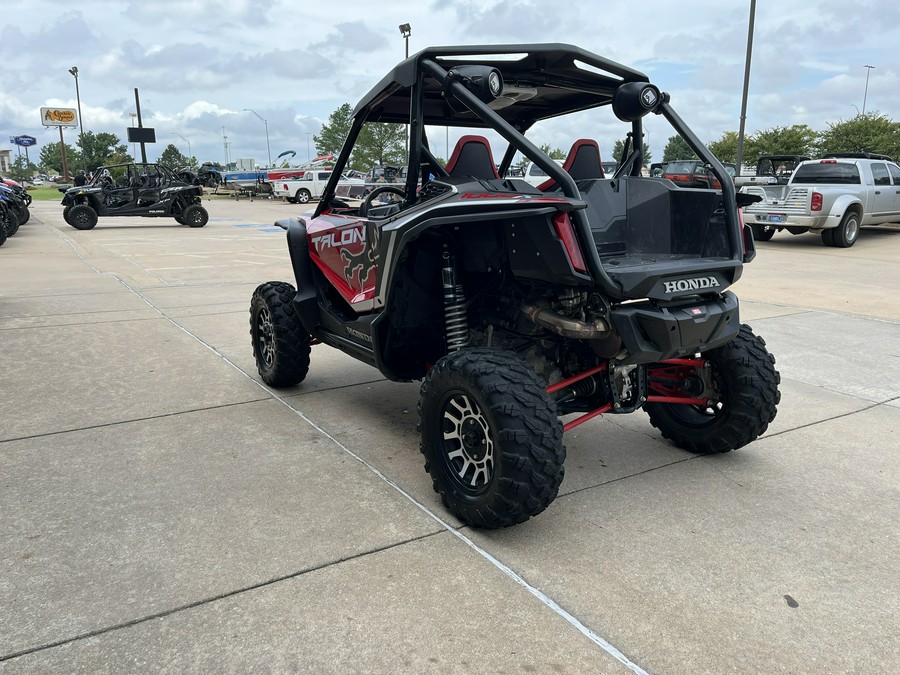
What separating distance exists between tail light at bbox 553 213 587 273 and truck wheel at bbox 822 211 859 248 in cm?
1389

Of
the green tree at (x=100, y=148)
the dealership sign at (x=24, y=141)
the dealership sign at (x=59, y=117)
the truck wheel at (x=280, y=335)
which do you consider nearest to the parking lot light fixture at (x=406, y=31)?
A: the truck wheel at (x=280, y=335)

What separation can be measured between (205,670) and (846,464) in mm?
3310

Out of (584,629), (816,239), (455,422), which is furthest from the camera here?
(816,239)

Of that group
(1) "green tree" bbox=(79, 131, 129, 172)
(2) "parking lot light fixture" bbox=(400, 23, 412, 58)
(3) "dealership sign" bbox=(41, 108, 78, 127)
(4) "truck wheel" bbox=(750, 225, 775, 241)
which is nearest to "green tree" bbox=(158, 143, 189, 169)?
(1) "green tree" bbox=(79, 131, 129, 172)

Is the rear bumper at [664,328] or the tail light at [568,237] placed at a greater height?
the tail light at [568,237]

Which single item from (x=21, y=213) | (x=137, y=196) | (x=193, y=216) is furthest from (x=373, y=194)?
(x=137, y=196)

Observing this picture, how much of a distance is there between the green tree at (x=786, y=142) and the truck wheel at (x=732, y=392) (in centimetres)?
3553

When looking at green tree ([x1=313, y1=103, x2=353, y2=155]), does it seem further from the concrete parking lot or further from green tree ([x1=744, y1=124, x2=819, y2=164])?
the concrete parking lot

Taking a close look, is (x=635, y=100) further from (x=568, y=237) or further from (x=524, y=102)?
(x=568, y=237)

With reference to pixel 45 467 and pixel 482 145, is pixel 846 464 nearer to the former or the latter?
pixel 482 145

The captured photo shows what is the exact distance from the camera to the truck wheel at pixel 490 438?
9.12 feet

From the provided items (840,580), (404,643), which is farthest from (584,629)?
(840,580)

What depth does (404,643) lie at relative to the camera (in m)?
2.28

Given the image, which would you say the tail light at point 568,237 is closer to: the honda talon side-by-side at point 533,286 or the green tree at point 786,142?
A: the honda talon side-by-side at point 533,286
